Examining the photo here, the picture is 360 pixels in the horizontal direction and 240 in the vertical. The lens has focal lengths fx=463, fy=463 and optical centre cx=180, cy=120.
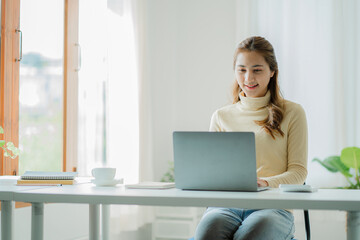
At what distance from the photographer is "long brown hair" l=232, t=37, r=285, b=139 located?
2.01 metres

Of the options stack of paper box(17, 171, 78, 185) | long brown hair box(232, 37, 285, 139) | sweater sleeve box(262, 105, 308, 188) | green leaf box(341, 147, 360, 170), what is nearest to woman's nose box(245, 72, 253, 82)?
long brown hair box(232, 37, 285, 139)

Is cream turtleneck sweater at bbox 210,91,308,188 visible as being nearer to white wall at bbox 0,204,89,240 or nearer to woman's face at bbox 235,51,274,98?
woman's face at bbox 235,51,274,98

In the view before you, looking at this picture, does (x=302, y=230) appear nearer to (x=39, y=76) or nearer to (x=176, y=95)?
(x=176, y=95)

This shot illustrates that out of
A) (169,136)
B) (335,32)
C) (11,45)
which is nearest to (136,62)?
(169,136)

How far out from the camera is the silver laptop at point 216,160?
144 centimetres

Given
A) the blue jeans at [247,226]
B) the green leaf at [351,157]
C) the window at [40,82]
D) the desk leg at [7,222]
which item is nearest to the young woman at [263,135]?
the blue jeans at [247,226]

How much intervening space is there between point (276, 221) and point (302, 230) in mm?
2545

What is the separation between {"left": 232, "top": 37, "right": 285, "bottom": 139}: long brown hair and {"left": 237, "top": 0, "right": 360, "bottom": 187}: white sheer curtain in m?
1.91

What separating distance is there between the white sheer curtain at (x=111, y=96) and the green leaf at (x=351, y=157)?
1.65m

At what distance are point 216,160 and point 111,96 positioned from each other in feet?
7.54

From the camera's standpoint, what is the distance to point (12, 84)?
286 cm

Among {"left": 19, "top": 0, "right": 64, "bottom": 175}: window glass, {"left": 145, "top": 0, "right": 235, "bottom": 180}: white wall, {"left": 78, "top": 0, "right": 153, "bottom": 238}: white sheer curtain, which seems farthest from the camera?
{"left": 145, "top": 0, "right": 235, "bottom": 180}: white wall

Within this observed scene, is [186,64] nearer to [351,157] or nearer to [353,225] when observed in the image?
[351,157]

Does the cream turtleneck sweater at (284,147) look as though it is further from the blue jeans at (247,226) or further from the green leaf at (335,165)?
the green leaf at (335,165)
